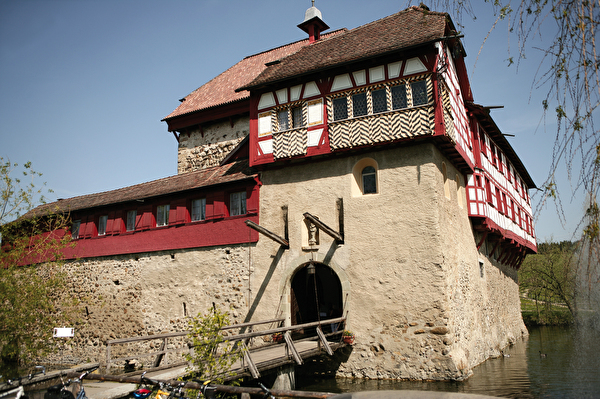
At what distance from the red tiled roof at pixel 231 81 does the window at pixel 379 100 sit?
7774mm

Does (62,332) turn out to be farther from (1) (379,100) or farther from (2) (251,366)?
(1) (379,100)

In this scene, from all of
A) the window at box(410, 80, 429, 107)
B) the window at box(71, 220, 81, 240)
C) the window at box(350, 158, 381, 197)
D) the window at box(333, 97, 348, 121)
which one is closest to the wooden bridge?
the window at box(350, 158, 381, 197)

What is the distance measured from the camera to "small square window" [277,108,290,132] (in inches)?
502

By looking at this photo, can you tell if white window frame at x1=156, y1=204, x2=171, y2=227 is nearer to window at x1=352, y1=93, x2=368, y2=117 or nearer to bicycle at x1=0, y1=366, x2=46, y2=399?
window at x1=352, y1=93, x2=368, y2=117

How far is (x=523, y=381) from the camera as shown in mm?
10688

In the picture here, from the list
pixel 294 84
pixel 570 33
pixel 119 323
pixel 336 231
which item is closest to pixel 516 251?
pixel 336 231

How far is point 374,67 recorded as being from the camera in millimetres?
11562

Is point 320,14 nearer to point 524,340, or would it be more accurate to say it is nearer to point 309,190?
point 309,190

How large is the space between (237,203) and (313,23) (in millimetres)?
9890

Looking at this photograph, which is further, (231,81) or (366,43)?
(231,81)

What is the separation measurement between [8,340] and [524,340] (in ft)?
67.2

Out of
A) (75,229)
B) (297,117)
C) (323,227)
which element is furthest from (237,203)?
(75,229)

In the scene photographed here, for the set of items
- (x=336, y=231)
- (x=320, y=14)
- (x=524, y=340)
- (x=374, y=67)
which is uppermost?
(x=320, y=14)

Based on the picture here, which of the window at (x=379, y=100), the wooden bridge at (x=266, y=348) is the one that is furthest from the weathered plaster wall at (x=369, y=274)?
the window at (x=379, y=100)
